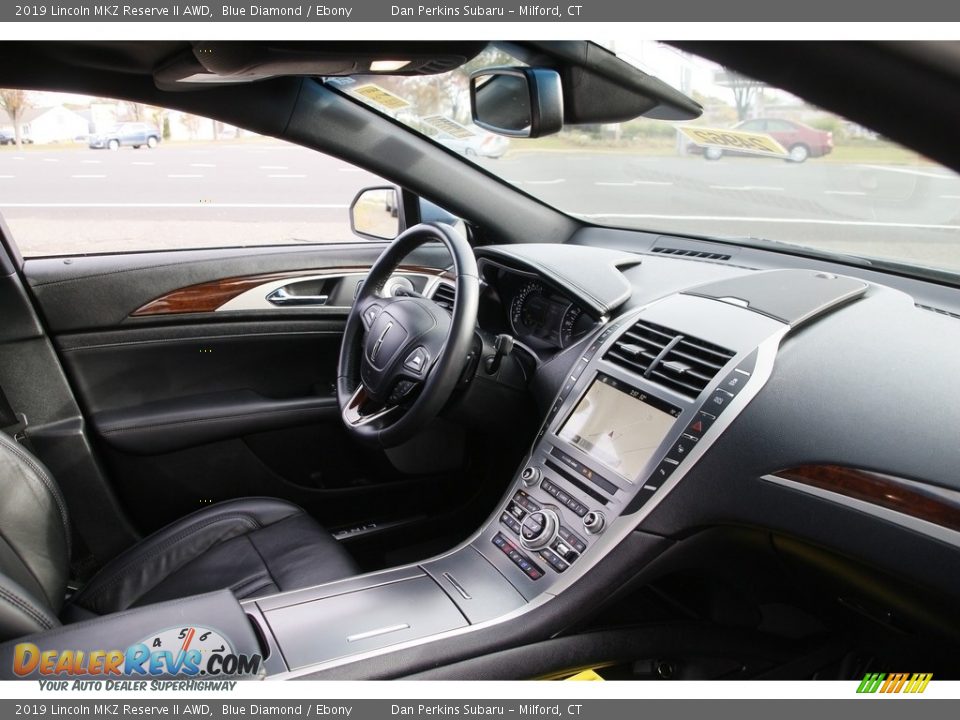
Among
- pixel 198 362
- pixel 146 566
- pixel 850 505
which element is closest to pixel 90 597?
pixel 146 566

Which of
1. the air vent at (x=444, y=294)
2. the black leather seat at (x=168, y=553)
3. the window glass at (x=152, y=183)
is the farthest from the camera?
the window glass at (x=152, y=183)

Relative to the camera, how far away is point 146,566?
1.77 metres

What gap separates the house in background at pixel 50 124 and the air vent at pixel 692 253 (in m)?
1.82

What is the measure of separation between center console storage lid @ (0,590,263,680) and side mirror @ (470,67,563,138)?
1.19 metres

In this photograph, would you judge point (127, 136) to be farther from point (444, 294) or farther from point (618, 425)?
point (618, 425)

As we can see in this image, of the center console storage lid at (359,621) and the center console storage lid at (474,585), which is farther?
the center console storage lid at (474,585)

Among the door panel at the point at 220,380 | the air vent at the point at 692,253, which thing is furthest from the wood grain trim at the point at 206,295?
the air vent at the point at 692,253

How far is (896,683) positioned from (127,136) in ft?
8.20

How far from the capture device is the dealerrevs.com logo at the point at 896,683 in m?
1.44

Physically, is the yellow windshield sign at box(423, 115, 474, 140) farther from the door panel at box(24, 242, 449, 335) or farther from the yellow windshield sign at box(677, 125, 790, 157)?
the yellow windshield sign at box(677, 125, 790, 157)

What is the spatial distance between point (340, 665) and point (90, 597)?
2.47ft

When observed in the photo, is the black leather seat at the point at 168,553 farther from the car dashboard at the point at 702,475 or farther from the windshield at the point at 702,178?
the windshield at the point at 702,178

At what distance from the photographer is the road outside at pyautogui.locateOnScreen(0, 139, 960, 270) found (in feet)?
7.29

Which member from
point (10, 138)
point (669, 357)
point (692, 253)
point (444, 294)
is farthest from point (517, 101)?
point (10, 138)
